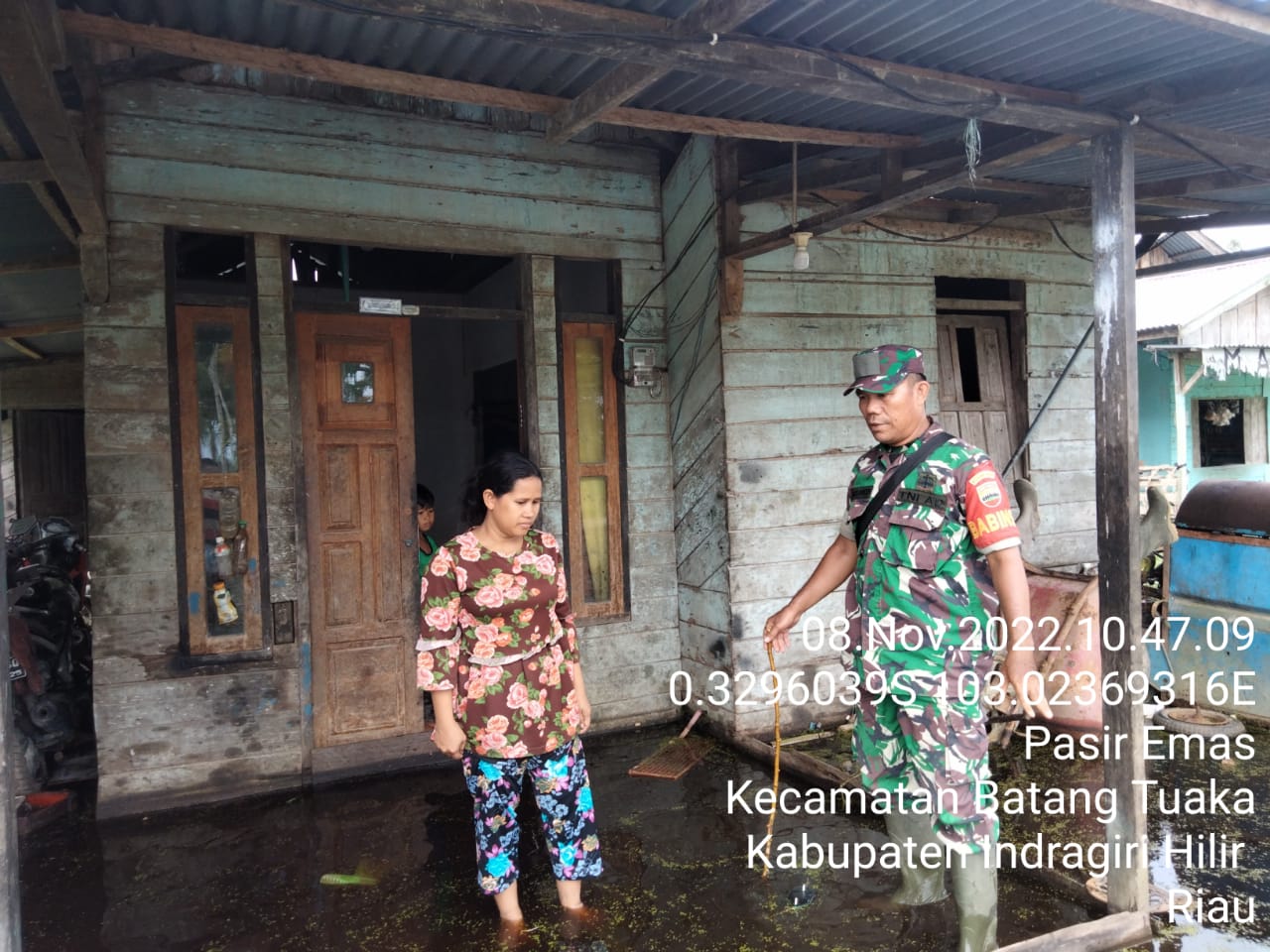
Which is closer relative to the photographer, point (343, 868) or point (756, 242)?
point (343, 868)

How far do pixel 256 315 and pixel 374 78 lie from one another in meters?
1.99

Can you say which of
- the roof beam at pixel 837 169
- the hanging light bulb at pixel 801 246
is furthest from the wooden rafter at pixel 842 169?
the hanging light bulb at pixel 801 246

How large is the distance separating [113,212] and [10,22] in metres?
2.50

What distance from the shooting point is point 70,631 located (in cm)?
→ 544

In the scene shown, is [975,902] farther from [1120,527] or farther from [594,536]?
[594,536]

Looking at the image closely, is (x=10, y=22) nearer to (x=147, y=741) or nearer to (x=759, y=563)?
(x=147, y=741)

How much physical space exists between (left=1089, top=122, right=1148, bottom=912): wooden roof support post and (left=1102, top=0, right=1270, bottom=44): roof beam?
606mm

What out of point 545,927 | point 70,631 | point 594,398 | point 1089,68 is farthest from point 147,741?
point 1089,68

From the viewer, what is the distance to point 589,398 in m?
5.73

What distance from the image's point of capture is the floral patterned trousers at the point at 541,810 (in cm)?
314

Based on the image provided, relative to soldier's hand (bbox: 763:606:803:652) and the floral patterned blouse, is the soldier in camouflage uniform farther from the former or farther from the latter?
the floral patterned blouse

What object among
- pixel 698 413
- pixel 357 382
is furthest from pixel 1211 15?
pixel 357 382

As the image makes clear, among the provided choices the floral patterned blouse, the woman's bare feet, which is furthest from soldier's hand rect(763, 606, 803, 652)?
the woman's bare feet

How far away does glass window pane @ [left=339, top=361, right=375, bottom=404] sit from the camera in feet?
16.9
